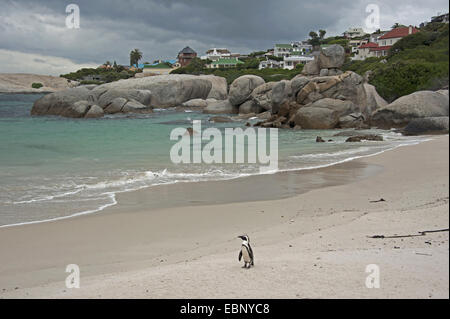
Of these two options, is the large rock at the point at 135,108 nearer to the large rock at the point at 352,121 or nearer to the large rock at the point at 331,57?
the large rock at the point at 331,57

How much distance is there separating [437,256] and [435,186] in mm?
6504

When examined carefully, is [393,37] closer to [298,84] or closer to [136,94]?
[136,94]

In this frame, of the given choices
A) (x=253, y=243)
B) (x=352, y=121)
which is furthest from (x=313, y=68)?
(x=253, y=243)

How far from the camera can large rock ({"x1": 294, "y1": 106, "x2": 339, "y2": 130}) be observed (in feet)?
98.4

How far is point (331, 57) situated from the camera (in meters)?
39.4

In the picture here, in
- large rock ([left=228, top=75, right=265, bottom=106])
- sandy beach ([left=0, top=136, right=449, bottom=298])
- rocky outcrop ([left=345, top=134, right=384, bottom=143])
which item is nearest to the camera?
sandy beach ([left=0, top=136, right=449, bottom=298])

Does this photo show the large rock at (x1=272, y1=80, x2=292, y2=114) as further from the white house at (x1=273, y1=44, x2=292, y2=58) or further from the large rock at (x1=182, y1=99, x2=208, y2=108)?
the white house at (x1=273, y1=44, x2=292, y2=58)

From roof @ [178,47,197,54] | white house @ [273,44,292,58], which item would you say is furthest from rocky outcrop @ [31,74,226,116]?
roof @ [178,47,197,54]

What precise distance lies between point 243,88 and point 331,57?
928 centimetres

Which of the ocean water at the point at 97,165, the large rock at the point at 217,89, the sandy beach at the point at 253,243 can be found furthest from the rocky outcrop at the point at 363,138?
the large rock at the point at 217,89

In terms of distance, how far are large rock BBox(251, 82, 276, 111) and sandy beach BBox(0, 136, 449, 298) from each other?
28509 millimetres
